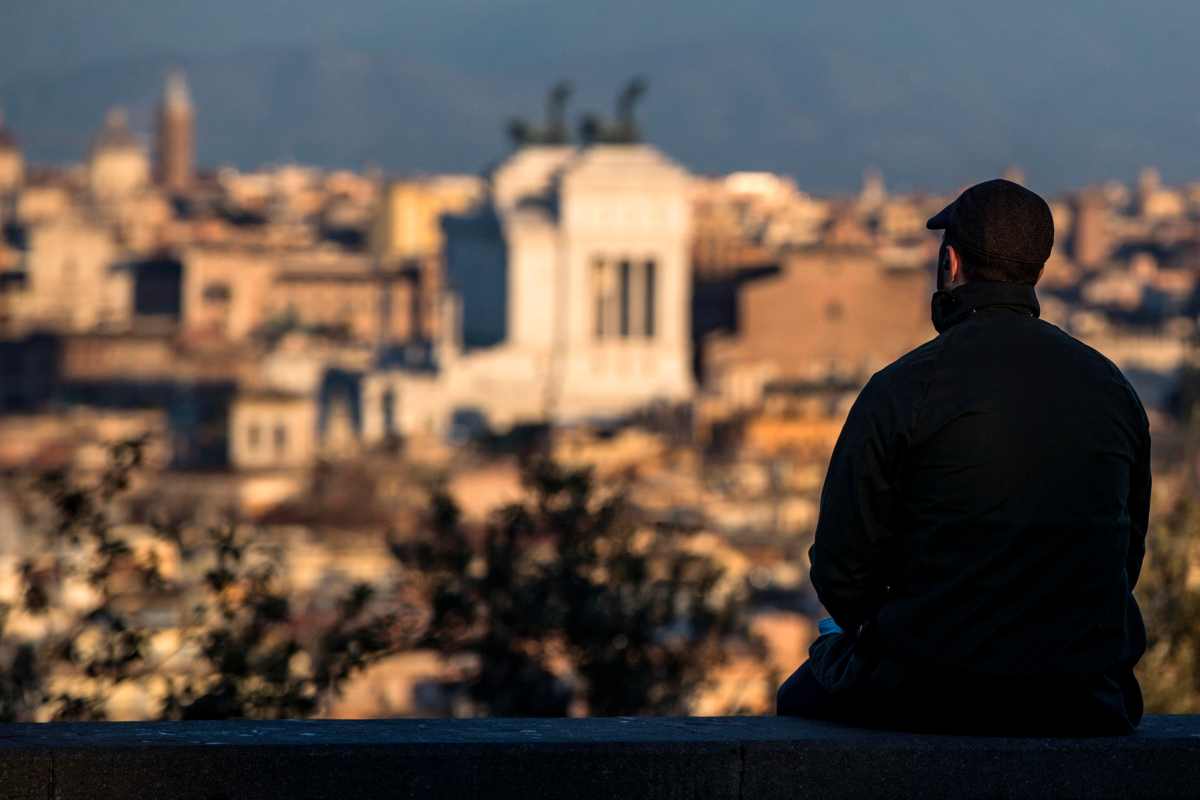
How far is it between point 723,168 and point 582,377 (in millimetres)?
91906

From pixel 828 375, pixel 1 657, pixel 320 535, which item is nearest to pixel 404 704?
pixel 1 657

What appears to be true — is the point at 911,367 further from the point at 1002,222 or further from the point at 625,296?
the point at 625,296

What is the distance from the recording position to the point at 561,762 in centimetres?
419

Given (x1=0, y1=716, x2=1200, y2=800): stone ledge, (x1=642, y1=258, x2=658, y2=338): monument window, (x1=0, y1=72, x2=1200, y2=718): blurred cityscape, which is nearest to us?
(x1=0, y1=716, x2=1200, y2=800): stone ledge

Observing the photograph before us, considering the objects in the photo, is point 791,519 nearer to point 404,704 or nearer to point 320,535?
point 320,535

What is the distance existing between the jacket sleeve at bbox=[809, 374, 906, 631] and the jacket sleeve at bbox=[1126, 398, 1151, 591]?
1.04ft

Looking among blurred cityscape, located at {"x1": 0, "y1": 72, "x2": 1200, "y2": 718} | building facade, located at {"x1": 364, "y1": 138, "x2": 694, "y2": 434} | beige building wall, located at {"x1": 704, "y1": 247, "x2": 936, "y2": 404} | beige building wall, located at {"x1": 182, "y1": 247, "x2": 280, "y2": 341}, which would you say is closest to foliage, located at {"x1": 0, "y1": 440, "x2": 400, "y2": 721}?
blurred cityscape, located at {"x1": 0, "y1": 72, "x2": 1200, "y2": 718}

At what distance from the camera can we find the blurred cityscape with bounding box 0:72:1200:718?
35.8 meters

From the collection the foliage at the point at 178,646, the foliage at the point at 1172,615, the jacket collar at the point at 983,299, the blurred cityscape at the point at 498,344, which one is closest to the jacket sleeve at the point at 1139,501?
the jacket collar at the point at 983,299

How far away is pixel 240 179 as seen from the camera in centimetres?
14650

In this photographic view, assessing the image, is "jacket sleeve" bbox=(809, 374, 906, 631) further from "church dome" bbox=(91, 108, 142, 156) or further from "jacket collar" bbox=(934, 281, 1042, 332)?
"church dome" bbox=(91, 108, 142, 156)

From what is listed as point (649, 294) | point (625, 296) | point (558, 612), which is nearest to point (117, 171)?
point (625, 296)

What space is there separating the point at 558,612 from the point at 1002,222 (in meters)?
5.61

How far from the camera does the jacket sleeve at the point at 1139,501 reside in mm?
4520
